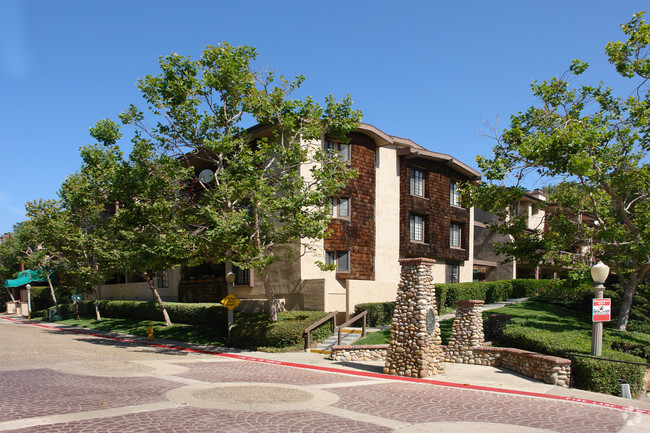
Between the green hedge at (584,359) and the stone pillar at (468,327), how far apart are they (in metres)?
1.22

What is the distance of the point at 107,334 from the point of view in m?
28.2

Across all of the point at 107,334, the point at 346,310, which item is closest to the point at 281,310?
the point at 346,310

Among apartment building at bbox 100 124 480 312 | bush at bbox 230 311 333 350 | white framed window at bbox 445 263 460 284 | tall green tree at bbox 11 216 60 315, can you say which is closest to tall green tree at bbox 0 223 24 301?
tall green tree at bbox 11 216 60 315

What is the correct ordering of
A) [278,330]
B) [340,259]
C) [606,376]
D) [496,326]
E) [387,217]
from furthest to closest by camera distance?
A: [387,217] < [340,259] < [278,330] < [496,326] < [606,376]

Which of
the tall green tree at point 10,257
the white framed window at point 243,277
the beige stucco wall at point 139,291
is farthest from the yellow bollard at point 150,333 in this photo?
the tall green tree at point 10,257

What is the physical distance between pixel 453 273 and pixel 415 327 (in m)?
20.1

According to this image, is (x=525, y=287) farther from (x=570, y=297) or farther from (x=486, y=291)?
(x=486, y=291)

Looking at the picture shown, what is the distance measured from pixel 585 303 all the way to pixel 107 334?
27.6m

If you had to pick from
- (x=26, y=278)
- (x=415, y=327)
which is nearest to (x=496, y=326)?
(x=415, y=327)

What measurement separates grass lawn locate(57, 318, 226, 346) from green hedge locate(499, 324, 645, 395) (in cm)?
1276

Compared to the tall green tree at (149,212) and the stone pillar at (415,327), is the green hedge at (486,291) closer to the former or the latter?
the stone pillar at (415,327)

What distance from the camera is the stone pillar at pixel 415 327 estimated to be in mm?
14734

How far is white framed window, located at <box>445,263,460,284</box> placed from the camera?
33.5 metres

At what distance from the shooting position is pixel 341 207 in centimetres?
2673
